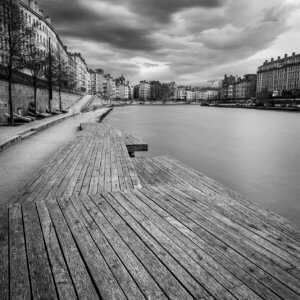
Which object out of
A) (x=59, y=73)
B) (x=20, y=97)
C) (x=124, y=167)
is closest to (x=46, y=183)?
(x=124, y=167)

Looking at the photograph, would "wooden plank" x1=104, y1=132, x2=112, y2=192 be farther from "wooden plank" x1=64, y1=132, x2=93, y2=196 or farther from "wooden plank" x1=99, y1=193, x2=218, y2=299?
"wooden plank" x1=99, y1=193, x2=218, y2=299

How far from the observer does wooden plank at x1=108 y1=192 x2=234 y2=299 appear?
2.25 m

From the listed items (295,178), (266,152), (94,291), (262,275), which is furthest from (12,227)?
(266,152)

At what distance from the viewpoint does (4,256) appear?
261cm

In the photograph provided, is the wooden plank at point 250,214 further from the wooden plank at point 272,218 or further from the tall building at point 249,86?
the tall building at point 249,86

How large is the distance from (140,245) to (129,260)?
304 mm

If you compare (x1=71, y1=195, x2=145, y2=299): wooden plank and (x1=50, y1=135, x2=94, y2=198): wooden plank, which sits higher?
(x1=50, y1=135, x2=94, y2=198): wooden plank

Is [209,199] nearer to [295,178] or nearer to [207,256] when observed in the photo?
[207,256]

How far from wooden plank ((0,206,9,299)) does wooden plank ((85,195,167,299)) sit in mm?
986

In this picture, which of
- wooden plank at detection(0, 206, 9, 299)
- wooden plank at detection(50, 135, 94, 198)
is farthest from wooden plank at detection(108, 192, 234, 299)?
wooden plank at detection(0, 206, 9, 299)

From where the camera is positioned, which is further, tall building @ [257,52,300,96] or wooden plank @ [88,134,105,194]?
tall building @ [257,52,300,96]

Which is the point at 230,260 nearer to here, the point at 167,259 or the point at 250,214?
the point at 167,259

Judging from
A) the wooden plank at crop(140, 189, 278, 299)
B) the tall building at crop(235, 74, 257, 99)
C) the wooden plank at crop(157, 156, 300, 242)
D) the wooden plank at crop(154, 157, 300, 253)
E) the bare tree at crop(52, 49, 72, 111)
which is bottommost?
the wooden plank at crop(157, 156, 300, 242)

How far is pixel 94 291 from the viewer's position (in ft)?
7.16
